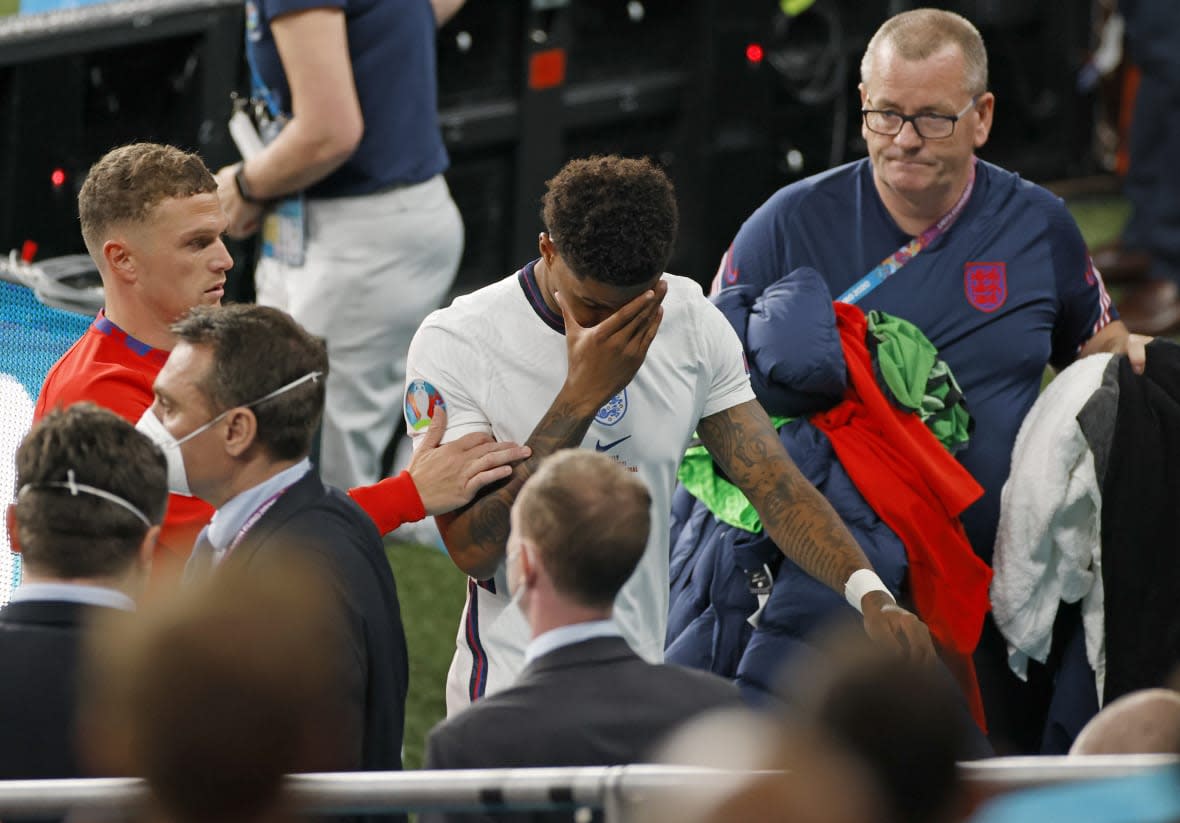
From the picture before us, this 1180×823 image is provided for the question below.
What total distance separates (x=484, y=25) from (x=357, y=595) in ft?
14.5

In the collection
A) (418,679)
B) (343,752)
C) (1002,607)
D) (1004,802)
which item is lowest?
(418,679)

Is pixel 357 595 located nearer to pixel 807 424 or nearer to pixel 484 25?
pixel 807 424

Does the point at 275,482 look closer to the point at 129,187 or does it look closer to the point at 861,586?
the point at 129,187

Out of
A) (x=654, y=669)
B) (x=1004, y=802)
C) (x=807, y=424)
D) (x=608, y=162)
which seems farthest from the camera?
(x=807, y=424)

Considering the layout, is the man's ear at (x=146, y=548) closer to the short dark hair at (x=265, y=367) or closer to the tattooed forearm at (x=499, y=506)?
the short dark hair at (x=265, y=367)

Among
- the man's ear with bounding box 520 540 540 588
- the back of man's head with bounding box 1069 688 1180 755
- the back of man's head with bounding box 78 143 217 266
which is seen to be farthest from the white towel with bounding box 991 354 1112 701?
the back of man's head with bounding box 78 143 217 266

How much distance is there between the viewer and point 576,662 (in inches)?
117

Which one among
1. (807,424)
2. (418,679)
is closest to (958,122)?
(807,424)

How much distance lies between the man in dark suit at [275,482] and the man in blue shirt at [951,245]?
1.34m

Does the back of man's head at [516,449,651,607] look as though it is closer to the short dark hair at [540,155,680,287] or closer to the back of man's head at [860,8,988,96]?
the short dark hair at [540,155,680,287]

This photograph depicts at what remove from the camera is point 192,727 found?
7.75 feet

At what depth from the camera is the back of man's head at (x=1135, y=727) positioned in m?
2.83

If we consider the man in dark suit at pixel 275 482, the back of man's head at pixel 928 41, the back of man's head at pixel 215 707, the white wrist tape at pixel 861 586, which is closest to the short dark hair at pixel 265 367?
the man in dark suit at pixel 275 482

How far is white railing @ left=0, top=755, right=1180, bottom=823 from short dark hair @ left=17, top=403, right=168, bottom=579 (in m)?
0.54
